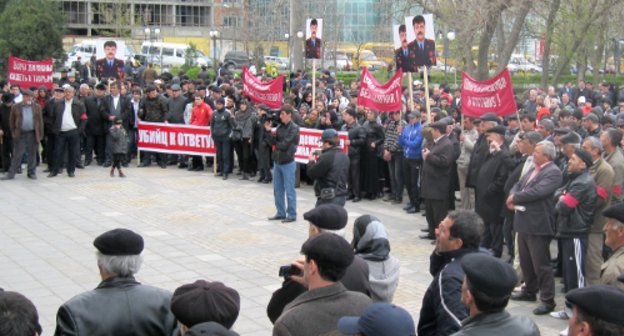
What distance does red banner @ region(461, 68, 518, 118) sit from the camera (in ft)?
47.0

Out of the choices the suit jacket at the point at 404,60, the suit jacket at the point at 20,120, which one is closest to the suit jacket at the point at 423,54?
the suit jacket at the point at 404,60

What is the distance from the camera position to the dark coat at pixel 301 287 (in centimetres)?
572

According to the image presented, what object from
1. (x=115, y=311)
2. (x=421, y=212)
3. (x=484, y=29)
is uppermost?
(x=484, y=29)

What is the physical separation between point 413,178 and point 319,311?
11.2 meters

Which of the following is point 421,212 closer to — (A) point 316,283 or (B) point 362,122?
(B) point 362,122

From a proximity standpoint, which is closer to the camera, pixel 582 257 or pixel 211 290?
pixel 211 290

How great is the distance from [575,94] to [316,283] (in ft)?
88.9

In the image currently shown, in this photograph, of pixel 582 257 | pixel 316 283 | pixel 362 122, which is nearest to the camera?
pixel 316 283

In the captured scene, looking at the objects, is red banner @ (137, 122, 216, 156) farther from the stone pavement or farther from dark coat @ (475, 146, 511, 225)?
dark coat @ (475, 146, 511, 225)

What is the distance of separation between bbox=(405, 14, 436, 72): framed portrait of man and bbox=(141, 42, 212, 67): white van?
40.2 m

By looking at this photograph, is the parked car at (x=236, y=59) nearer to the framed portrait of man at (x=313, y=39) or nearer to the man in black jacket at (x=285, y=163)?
the framed portrait of man at (x=313, y=39)

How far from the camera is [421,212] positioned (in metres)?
16.1

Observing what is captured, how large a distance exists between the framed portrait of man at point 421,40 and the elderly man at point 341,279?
34.5 ft

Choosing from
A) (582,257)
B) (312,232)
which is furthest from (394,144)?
(312,232)
